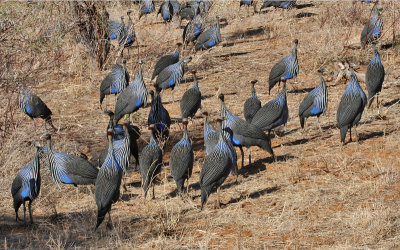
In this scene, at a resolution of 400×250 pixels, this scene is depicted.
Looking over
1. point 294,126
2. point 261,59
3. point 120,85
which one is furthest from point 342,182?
point 261,59

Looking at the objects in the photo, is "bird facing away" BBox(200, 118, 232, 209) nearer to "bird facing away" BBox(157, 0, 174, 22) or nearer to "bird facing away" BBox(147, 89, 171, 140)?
"bird facing away" BBox(147, 89, 171, 140)

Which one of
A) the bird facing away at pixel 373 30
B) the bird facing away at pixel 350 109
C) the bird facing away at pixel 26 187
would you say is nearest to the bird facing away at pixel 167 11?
the bird facing away at pixel 373 30

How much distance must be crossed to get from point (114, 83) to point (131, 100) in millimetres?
1154

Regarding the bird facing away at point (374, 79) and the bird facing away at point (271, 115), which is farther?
the bird facing away at point (374, 79)

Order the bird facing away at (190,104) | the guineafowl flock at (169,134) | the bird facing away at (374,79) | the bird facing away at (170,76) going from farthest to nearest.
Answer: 1. the bird facing away at (170,76)
2. the bird facing away at (190,104)
3. the bird facing away at (374,79)
4. the guineafowl flock at (169,134)

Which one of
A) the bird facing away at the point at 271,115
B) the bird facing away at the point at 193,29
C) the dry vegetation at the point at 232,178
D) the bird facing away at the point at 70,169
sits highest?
the bird facing away at the point at 193,29

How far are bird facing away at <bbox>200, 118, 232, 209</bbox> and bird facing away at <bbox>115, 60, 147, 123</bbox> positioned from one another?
316 cm

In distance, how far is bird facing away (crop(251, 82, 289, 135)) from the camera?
7.69 metres

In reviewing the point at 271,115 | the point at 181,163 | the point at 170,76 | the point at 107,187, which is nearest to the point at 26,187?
the point at 107,187

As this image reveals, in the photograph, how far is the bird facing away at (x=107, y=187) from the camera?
5748mm

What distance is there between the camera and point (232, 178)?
714 cm

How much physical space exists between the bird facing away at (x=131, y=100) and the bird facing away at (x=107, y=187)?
9.75ft

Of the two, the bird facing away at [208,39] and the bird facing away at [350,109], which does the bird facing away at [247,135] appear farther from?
the bird facing away at [208,39]

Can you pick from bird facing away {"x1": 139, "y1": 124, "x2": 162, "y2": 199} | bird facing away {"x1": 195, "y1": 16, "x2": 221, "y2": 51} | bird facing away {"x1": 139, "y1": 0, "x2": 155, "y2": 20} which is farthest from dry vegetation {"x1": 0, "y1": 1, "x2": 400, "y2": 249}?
bird facing away {"x1": 139, "y1": 0, "x2": 155, "y2": 20}
